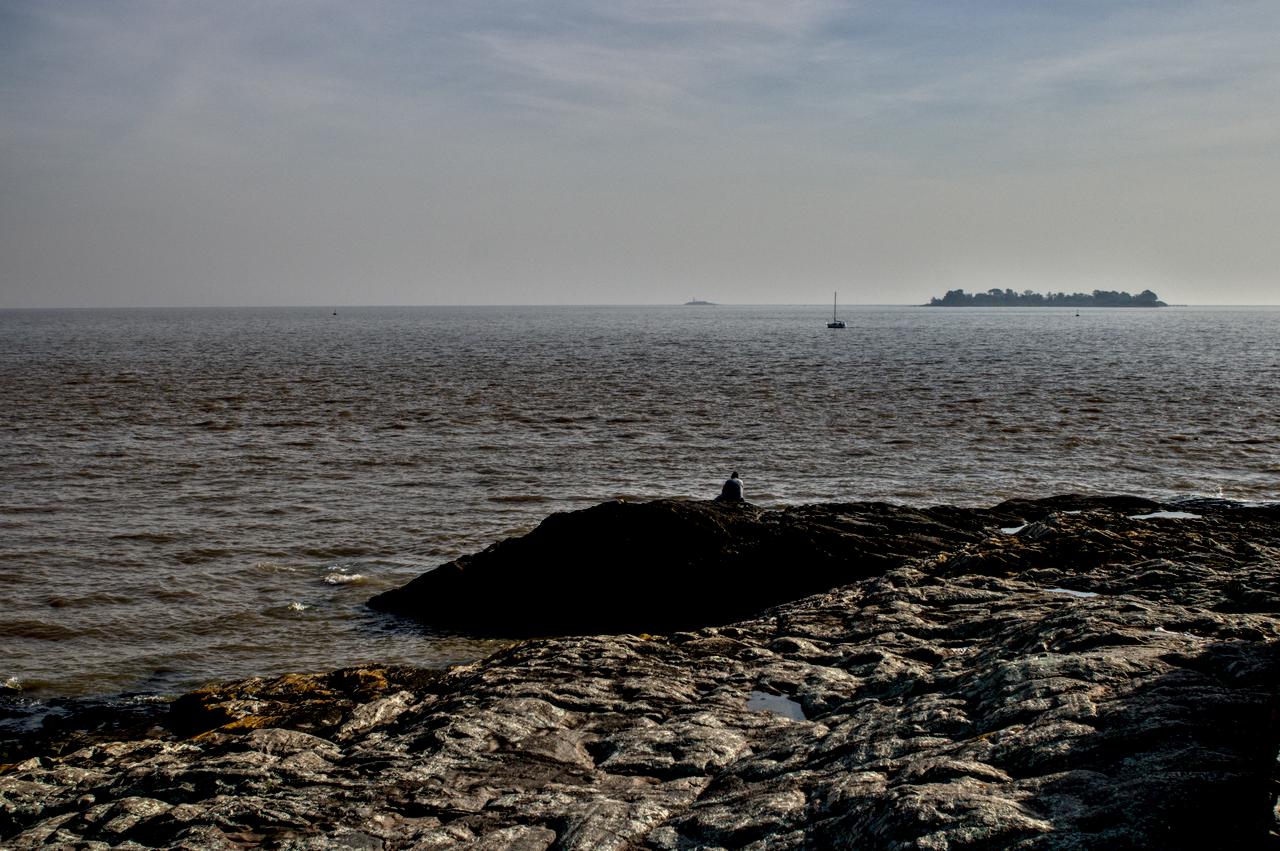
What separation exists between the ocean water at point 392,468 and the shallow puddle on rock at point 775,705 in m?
6.05

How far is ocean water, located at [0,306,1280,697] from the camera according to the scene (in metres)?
15.6

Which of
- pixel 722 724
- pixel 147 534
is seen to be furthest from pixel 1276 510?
pixel 147 534

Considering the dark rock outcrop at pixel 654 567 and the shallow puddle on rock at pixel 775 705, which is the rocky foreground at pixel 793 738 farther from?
the dark rock outcrop at pixel 654 567

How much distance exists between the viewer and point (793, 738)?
26.7ft

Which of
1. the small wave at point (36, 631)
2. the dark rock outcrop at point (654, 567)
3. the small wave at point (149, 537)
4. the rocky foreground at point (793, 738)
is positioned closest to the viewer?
the rocky foreground at point (793, 738)

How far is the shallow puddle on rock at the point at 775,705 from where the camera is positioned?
904 centimetres

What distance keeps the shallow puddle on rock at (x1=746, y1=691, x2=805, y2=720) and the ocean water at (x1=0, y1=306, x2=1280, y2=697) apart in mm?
6049

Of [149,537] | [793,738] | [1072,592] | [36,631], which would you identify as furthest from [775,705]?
[149,537]

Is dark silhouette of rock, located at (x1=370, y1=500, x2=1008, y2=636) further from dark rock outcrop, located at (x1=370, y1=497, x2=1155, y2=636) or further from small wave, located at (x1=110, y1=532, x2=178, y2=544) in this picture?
small wave, located at (x1=110, y1=532, x2=178, y2=544)

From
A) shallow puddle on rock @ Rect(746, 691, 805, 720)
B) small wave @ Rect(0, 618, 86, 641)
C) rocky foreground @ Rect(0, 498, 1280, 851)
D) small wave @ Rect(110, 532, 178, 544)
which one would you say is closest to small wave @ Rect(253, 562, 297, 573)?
small wave @ Rect(110, 532, 178, 544)

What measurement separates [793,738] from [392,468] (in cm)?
2265

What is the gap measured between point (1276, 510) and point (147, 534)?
23724mm

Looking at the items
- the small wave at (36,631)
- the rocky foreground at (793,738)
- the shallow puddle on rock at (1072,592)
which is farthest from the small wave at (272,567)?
the shallow puddle on rock at (1072,592)

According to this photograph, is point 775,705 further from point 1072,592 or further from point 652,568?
point 652,568
